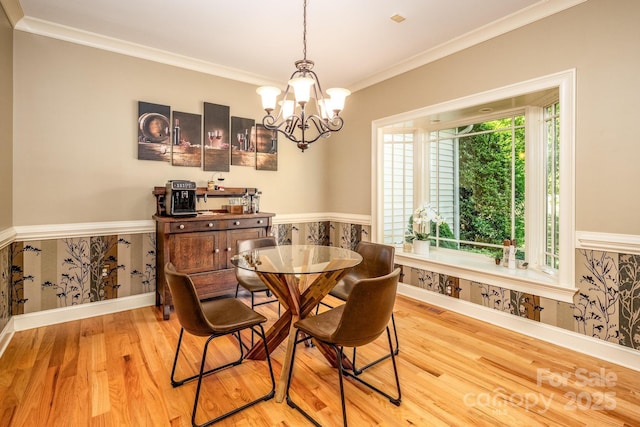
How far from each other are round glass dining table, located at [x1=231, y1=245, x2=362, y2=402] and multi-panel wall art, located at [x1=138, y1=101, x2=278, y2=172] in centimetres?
185

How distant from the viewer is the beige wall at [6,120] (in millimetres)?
2566


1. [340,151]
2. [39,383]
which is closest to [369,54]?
[340,151]

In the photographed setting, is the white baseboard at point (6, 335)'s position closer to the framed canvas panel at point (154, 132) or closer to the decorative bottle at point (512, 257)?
the framed canvas panel at point (154, 132)

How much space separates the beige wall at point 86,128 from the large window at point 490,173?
8.09 ft

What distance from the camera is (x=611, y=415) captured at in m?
1.86

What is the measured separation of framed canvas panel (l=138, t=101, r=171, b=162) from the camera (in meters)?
3.46

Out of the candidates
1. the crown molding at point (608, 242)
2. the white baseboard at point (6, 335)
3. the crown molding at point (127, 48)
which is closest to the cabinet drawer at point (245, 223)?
the crown molding at point (127, 48)

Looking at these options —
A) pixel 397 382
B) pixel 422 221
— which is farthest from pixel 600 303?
pixel 422 221

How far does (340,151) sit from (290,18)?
85.8 inches

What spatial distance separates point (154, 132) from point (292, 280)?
248 cm

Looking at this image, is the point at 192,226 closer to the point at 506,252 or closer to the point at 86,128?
the point at 86,128

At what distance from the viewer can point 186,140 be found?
373 centimetres

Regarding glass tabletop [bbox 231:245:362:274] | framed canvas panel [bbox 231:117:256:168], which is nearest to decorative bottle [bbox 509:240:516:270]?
glass tabletop [bbox 231:245:362:274]

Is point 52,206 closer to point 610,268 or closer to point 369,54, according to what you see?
point 369,54
